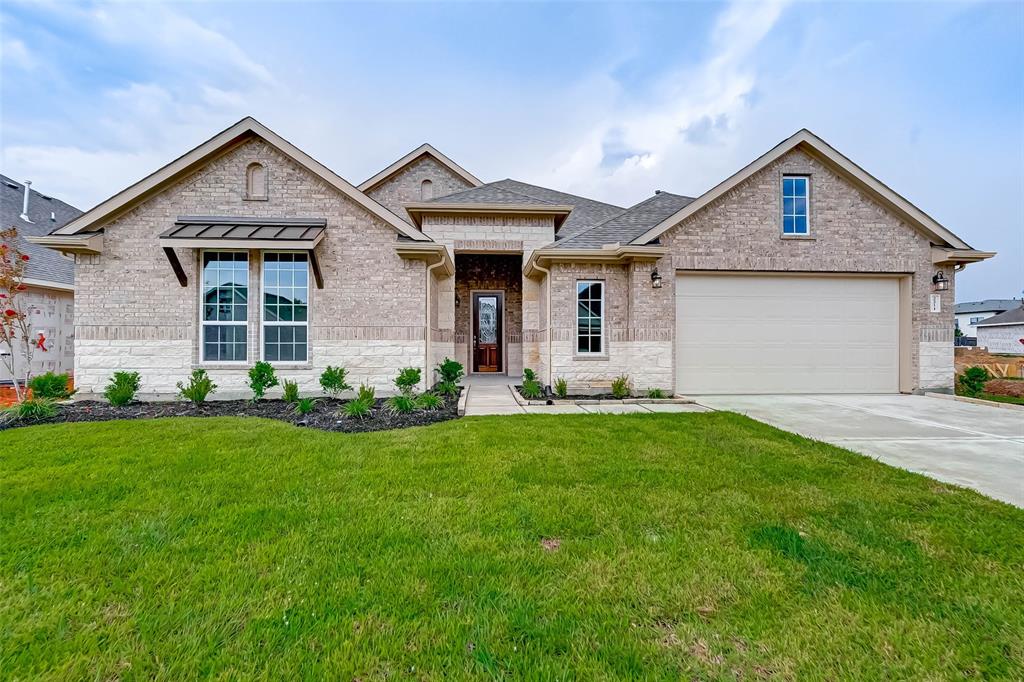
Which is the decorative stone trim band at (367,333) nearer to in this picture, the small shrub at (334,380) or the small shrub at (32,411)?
the small shrub at (334,380)

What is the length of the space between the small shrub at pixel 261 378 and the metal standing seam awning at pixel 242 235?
1947 millimetres

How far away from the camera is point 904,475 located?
164 inches

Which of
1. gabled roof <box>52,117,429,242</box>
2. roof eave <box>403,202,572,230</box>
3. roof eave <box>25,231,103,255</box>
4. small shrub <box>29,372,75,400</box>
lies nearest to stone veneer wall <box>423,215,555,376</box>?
roof eave <box>403,202,572,230</box>

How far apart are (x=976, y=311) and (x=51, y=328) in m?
79.6

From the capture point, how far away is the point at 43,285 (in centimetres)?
1115

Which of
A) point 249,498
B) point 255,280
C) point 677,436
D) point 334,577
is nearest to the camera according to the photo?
point 334,577

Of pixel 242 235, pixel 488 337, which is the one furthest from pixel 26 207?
pixel 488 337

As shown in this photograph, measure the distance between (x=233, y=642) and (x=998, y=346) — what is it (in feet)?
189

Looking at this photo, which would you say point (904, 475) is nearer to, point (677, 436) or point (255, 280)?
point (677, 436)

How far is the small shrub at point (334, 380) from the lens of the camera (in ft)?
27.6

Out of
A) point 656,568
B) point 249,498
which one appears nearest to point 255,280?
point 249,498

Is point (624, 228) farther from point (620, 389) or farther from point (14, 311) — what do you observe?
point (14, 311)

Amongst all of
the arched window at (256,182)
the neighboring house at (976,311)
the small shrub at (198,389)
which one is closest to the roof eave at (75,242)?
the arched window at (256,182)

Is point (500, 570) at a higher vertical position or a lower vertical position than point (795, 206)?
lower
